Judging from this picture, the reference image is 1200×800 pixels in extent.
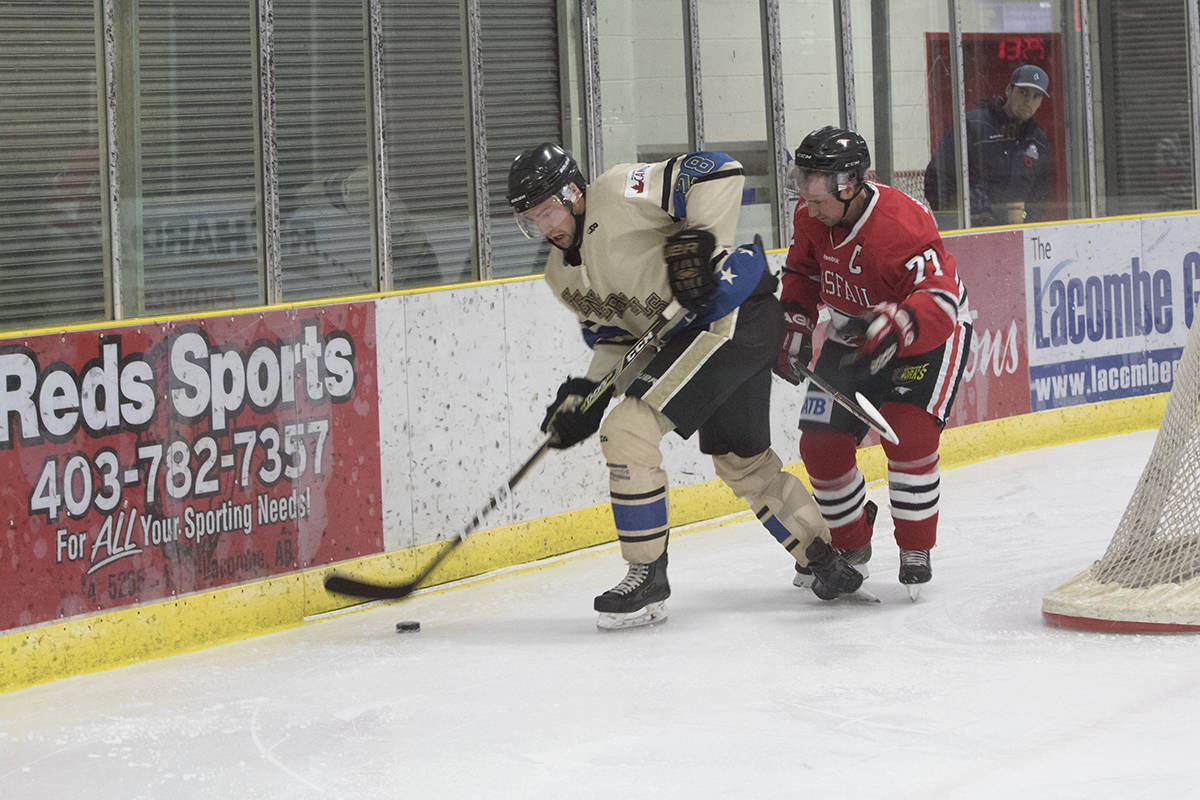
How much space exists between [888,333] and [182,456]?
1.66m

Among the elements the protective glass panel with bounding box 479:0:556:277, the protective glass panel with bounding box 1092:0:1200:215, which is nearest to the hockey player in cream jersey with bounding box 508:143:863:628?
the protective glass panel with bounding box 479:0:556:277

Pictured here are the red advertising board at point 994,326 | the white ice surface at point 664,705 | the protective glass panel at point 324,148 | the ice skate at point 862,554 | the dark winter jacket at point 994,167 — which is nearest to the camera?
the white ice surface at point 664,705

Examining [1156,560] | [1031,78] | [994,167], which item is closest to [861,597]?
[1156,560]

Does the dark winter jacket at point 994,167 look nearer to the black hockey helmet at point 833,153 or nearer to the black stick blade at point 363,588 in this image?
the black hockey helmet at point 833,153

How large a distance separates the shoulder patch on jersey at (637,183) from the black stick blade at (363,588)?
3.72 ft

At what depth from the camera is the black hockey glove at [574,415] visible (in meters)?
3.75

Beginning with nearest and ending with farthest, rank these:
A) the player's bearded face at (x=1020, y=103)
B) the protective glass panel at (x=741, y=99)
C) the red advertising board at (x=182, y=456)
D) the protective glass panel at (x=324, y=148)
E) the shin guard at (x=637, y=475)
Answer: the red advertising board at (x=182, y=456), the shin guard at (x=637, y=475), the protective glass panel at (x=324, y=148), the protective glass panel at (x=741, y=99), the player's bearded face at (x=1020, y=103)

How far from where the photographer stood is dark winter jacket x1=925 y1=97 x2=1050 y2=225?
664 centimetres

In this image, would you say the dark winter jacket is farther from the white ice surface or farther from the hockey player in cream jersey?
the hockey player in cream jersey

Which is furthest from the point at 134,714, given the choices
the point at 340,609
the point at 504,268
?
the point at 504,268

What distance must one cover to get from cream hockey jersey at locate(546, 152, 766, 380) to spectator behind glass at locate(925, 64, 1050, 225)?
3124mm

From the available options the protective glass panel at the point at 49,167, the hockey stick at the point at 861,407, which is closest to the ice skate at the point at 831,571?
the hockey stick at the point at 861,407

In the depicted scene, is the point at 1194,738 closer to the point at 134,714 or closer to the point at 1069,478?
the point at 134,714

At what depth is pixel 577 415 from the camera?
3742 mm
